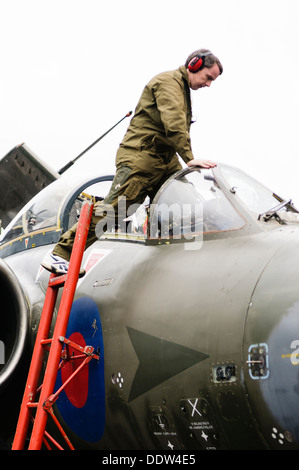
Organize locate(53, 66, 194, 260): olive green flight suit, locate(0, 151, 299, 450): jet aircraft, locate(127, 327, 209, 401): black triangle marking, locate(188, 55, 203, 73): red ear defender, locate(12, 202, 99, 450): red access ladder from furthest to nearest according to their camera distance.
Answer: locate(188, 55, 203, 73): red ear defender → locate(53, 66, 194, 260): olive green flight suit → locate(12, 202, 99, 450): red access ladder → locate(127, 327, 209, 401): black triangle marking → locate(0, 151, 299, 450): jet aircraft

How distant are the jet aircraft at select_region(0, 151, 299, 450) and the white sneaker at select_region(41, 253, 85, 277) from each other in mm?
247

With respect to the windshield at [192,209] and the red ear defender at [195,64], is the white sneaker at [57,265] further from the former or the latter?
the red ear defender at [195,64]

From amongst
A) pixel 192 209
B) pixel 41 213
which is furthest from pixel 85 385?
→ pixel 41 213

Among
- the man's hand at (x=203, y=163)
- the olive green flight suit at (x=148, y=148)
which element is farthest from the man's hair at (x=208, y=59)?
the man's hand at (x=203, y=163)

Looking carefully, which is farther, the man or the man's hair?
the man's hair

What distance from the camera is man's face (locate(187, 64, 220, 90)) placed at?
18.3 ft

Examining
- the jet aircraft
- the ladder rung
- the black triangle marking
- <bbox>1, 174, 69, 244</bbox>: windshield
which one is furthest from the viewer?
<bbox>1, 174, 69, 244</bbox>: windshield

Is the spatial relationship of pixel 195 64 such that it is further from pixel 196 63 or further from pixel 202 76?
pixel 202 76

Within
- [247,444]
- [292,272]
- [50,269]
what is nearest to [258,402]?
[247,444]

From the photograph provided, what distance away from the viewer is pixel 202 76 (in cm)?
559

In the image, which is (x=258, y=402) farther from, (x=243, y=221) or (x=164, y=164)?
(x=164, y=164)

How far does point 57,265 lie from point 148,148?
1.35 m

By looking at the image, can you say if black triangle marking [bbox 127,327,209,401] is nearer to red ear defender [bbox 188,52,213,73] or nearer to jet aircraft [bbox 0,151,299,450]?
jet aircraft [bbox 0,151,299,450]

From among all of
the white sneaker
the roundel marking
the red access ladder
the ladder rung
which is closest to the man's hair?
the red access ladder
